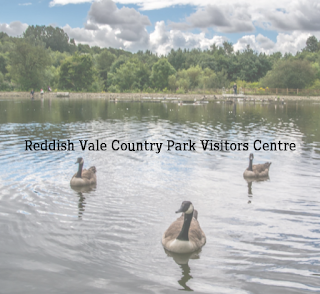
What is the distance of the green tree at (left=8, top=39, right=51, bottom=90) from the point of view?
89.9 metres

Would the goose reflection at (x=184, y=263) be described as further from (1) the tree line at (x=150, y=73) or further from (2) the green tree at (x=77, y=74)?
(2) the green tree at (x=77, y=74)

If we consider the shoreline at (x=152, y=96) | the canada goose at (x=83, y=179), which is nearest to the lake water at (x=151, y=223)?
the canada goose at (x=83, y=179)

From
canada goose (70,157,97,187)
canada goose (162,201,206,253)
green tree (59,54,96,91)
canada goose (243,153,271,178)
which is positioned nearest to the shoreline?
green tree (59,54,96,91)

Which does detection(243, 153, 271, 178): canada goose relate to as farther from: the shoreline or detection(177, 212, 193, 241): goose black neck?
the shoreline

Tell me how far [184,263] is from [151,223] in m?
2.02

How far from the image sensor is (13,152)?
17422mm

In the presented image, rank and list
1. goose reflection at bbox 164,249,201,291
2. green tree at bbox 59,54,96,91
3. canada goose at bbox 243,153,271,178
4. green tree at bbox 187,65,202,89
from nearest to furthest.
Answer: goose reflection at bbox 164,249,201,291
canada goose at bbox 243,153,271,178
green tree at bbox 59,54,96,91
green tree at bbox 187,65,202,89

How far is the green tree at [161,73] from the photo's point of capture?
97.4 metres

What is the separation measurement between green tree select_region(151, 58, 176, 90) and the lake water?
8258 centimetres

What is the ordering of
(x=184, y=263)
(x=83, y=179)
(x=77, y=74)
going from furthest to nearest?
(x=77, y=74)
(x=83, y=179)
(x=184, y=263)

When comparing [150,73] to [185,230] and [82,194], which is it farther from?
[185,230]

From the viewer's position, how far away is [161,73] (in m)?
97.6

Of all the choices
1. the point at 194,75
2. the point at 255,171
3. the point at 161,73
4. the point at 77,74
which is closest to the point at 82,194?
the point at 255,171

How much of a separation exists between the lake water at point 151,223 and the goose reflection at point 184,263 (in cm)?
3
